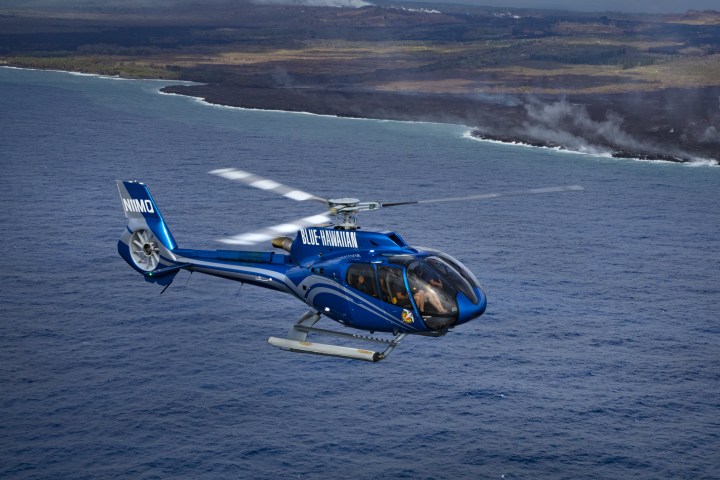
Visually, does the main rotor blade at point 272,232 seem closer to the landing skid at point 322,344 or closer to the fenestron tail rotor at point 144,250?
the landing skid at point 322,344

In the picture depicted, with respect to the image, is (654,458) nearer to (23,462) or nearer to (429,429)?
(429,429)

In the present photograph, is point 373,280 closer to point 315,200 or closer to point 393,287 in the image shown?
point 393,287

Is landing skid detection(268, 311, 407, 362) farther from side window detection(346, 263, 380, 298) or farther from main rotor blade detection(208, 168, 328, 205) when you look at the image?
main rotor blade detection(208, 168, 328, 205)

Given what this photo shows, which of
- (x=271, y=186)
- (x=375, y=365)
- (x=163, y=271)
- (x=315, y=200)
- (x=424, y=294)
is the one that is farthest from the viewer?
(x=375, y=365)

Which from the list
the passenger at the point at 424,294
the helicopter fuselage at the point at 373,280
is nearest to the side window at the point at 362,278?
the helicopter fuselage at the point at 373,280

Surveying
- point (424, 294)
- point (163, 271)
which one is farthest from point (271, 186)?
point (424, 294)

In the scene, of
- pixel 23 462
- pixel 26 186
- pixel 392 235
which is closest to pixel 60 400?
pixel 23 462
